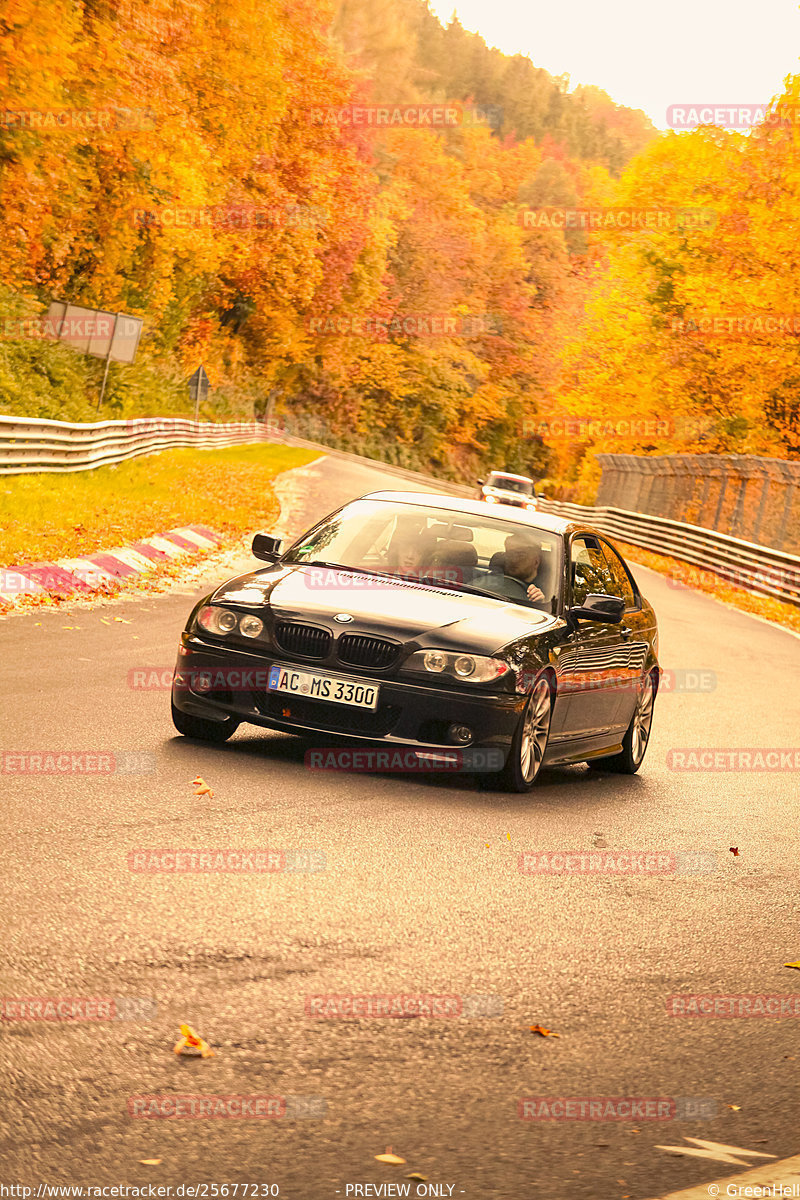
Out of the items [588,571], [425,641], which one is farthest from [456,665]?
[588,571]

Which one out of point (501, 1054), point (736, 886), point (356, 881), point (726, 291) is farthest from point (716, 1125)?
point (726, 291)

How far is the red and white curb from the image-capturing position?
50.6 ft

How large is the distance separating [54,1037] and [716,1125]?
5.48 feet

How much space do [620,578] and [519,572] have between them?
1.53 m

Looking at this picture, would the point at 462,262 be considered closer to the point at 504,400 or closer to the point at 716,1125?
the point at 504,400

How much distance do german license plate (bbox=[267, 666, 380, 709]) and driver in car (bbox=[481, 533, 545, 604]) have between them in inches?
53.7

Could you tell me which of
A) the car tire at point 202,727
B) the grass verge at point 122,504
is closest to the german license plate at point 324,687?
the car tire at point 202,727

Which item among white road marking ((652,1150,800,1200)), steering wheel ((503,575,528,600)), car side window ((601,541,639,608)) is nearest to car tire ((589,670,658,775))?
car side window ((601,541,639,608))

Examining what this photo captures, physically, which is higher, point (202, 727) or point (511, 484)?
point (202, 727)

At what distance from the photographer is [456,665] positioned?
834 cm

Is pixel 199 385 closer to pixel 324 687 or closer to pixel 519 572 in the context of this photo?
pixel 519 572

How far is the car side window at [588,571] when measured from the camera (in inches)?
389

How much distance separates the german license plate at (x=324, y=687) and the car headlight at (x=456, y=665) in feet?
0.75

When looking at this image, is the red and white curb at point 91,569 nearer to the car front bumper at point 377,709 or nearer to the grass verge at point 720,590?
the car front bumper at point 377,709
